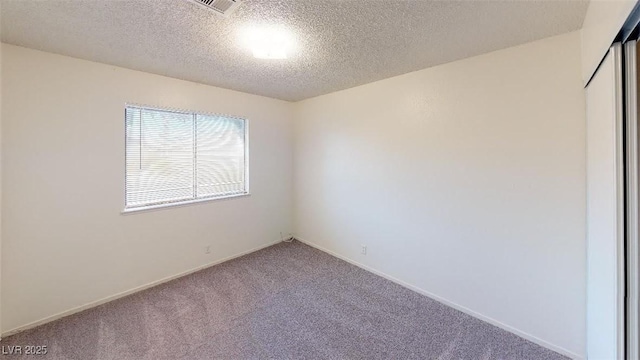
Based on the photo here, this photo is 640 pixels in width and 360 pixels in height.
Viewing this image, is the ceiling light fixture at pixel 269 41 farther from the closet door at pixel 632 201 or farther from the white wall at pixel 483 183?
the closet door at pixel 632 201

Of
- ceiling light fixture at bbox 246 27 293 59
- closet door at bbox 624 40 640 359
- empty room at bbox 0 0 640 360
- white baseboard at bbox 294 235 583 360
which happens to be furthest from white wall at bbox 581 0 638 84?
white baseboard at bbox 294 235 583 360

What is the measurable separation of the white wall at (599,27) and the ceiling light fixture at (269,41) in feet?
5.83

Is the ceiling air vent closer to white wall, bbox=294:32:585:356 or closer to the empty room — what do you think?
the empty room

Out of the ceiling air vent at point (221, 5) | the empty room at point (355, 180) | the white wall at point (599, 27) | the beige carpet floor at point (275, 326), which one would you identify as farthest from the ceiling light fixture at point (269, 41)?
the beige carpet floor at point (275, 326)

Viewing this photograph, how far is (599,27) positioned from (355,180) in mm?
2505

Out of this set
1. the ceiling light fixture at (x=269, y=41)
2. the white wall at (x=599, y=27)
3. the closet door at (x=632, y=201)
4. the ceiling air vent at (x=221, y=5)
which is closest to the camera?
the white wall at (x=599, y=27)

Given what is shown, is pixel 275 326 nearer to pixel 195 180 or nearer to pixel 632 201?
pixel 195 180

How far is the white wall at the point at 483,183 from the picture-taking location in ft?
6.20

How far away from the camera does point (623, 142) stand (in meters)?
1.25

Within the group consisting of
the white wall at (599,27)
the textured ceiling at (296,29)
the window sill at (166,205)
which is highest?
the textured ceiling at (296,29)

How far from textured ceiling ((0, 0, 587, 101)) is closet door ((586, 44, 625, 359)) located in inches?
24.9

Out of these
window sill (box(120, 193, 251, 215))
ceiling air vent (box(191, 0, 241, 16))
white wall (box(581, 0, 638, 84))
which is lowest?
window sill (box(120, 193, 251, 215))

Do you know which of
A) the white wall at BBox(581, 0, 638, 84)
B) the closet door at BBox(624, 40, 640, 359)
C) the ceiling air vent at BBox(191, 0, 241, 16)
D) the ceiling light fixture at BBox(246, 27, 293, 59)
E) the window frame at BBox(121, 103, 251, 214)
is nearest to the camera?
the white wall at BBox(581, 0, 638, 84)

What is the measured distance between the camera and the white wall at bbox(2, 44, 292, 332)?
2.09 m
